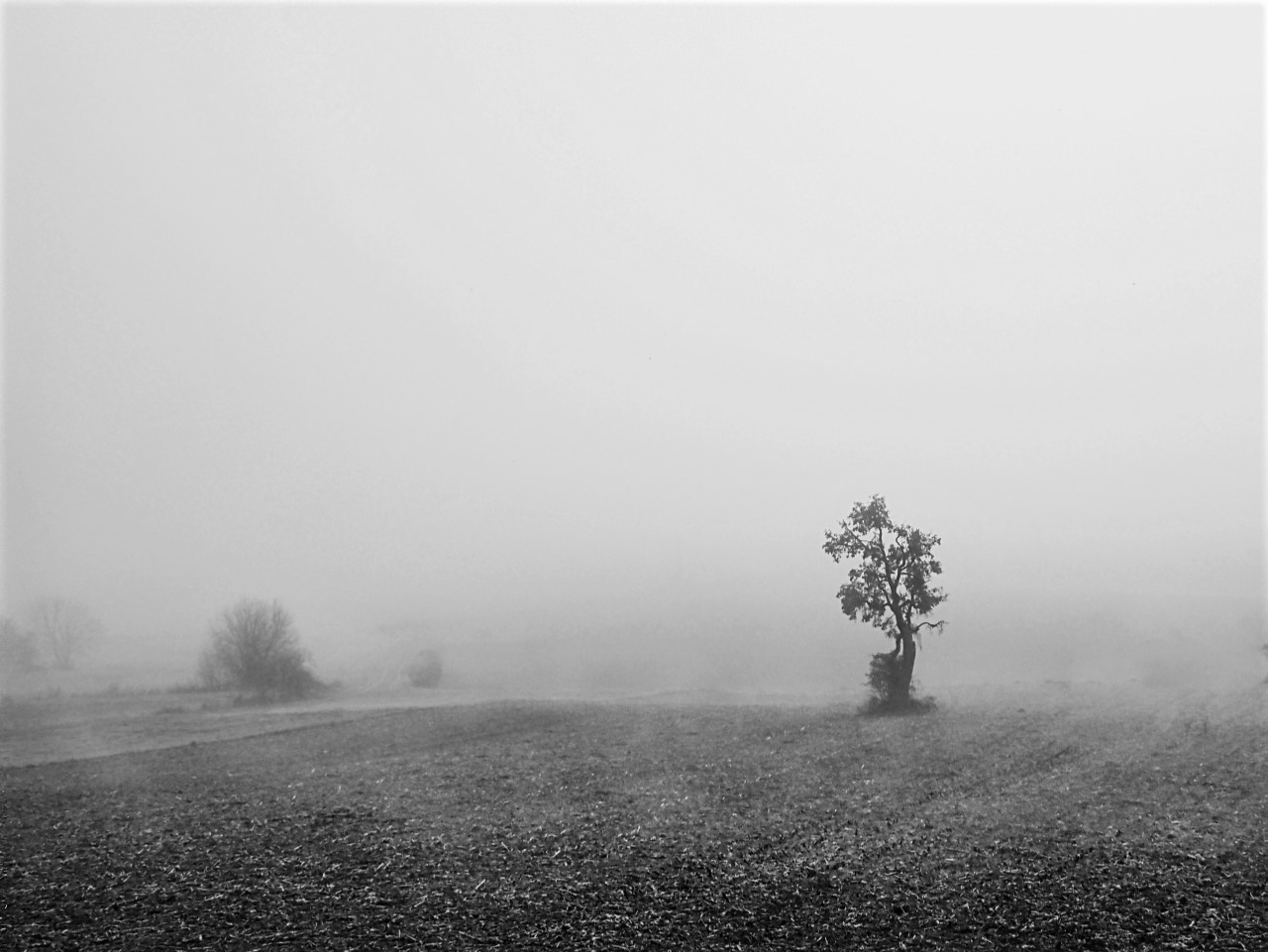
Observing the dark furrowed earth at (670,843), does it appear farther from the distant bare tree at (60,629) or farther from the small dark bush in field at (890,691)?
the distant bare tree at (60,629)

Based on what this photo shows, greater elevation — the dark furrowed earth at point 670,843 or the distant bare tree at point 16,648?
the distant bare tree at point 16,648

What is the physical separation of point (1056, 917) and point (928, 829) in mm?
5362

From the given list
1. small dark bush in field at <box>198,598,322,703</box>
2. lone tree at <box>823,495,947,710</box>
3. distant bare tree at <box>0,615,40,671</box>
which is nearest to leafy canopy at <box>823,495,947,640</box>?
lone tree at <box>823,495,947,710</box>

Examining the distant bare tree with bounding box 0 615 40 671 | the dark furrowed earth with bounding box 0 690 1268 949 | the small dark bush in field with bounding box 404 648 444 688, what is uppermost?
the distant bare tree with bounding box 0 615 40 671

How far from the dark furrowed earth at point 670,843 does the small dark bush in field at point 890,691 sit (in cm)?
519

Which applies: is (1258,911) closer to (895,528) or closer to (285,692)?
(895,528)

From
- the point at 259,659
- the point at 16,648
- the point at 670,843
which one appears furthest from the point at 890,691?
the point at 16,648

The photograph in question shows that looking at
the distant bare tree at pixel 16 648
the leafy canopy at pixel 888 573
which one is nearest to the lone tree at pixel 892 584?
the leafy canopy at pixel 888 573

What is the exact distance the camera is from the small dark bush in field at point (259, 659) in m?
61.7

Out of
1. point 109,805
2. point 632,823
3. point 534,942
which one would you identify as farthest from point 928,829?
point 109,805

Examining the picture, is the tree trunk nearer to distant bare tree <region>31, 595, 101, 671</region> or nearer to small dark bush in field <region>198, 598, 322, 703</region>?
small dark bush in field <region>198, 598, 322, 703</region>

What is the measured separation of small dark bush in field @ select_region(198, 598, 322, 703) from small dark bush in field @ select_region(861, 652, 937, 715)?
47272 mm

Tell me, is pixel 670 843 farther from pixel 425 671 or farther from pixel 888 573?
pixel 425 671

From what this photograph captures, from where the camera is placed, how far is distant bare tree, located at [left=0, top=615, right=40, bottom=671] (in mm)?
78688
